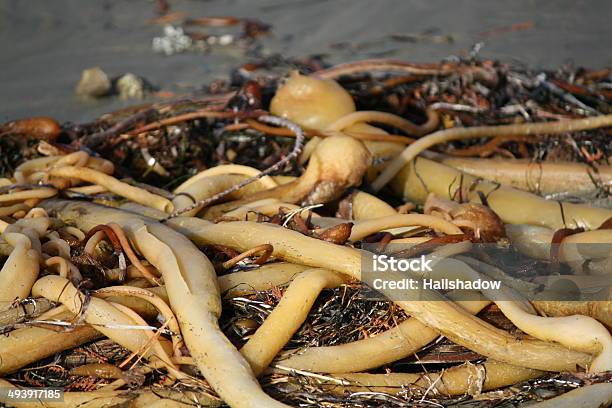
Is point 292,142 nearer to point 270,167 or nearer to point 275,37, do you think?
point 270,167

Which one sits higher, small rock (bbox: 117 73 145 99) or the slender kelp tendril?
the slender kelp tendril

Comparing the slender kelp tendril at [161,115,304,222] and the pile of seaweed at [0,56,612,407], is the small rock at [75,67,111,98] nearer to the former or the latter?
the pile of seaweed at [0,56,612,407]

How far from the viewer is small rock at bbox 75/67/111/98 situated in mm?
4488

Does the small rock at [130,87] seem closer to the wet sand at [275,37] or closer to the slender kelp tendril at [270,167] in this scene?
the wet sand at [275,37]

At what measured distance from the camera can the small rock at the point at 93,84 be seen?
4.49 metres

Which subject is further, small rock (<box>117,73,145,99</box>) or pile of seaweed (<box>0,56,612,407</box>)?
small rock (<box>117,73,145,99</box>)

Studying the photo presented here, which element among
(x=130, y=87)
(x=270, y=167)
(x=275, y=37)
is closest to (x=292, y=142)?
(x=270, y=167)

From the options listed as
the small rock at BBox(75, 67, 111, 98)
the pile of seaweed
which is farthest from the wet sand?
the pile of seaweed

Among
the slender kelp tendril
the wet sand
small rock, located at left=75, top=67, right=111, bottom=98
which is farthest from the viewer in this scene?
A: the wet sand

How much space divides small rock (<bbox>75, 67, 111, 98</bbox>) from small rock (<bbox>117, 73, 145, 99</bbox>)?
82mm

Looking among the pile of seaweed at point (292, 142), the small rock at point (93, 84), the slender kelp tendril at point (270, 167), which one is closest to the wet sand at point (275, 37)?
the small rock at point (93, 84)

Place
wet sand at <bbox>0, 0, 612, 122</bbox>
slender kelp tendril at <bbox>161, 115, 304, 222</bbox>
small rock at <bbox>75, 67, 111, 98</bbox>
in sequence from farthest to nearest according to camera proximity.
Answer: wet sand at <bbox>0, 0, 612, 122</bbox>, small rock at <bbox>75, 67, 111, 98</bbox>, slender kelp tendril at <bbox>161, 115, 304, 222</bbox>

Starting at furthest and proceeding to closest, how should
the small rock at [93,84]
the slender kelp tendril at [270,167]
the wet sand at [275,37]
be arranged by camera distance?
the wet sand at [275,37]
the small rock at [93,84]
the slender kelp tendril at [270,167]

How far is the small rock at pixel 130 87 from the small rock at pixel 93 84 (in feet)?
0.27
